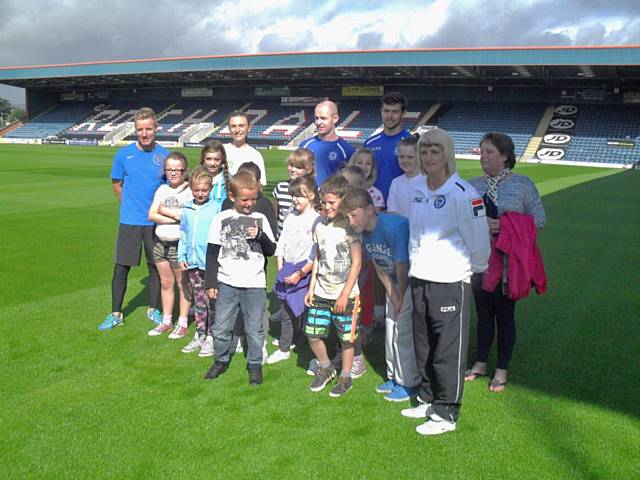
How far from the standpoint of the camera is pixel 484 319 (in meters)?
3.95

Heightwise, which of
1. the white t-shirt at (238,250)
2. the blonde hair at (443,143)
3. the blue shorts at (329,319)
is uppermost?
the blonde hair at (443,143)

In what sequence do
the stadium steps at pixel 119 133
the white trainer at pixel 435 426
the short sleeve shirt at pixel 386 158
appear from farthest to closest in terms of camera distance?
the stadium steps at pixel 119 133 → the short sleeve shirt at pixel 386 158 → the white trainer at pixel 435 426

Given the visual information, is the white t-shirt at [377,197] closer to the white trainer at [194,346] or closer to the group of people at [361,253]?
the group of people at [361,253]

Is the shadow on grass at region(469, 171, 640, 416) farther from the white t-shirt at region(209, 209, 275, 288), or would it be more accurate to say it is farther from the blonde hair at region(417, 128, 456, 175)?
the white t-shirt at region(209, 209, 275, 288)

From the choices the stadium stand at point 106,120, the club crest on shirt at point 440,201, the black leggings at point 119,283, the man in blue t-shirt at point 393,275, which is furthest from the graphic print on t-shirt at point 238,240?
the stadium stand at point 106,120

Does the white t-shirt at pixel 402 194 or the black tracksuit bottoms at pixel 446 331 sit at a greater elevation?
the white t-shirt at pixel 402 194

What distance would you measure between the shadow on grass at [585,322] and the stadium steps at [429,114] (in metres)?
34.8

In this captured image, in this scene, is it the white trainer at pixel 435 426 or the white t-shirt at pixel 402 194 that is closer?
the white trainer at pixel 435 426

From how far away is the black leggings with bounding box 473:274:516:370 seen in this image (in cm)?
377

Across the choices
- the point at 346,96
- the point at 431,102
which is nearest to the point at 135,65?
the point at 346,96

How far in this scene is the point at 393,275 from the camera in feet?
12.3

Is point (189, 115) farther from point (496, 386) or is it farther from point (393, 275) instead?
point (496, 386)

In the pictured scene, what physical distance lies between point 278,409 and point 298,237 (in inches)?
49.1

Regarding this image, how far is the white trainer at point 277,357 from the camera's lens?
4.33m
